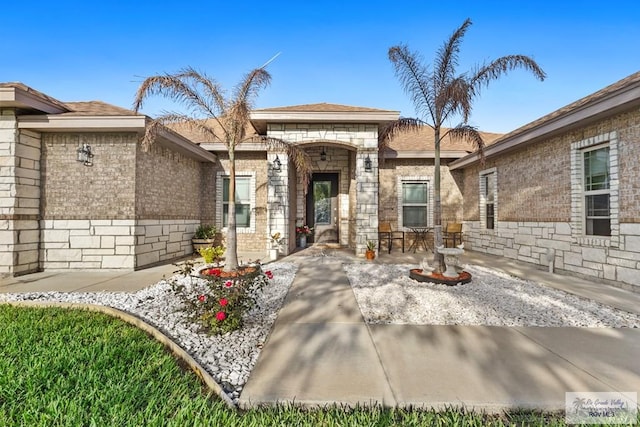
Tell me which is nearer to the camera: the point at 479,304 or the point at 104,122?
the point at 479,304

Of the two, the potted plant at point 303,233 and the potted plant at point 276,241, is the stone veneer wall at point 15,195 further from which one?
the potted plant at point 303,233

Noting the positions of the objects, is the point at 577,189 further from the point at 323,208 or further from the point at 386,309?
the point at 323,208

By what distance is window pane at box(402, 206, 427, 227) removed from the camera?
9289 millimetres

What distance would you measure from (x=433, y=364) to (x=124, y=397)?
2.49 metres

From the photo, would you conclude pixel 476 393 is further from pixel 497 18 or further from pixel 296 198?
pixel 497 18

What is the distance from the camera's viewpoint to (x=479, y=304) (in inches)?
150

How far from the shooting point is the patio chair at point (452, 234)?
9078mm

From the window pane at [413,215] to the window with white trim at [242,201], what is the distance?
5.51 meters

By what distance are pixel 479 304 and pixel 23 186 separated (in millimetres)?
8944

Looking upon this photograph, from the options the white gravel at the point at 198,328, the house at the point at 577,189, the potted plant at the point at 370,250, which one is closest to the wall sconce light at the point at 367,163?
the potted plant at the point at 370,250

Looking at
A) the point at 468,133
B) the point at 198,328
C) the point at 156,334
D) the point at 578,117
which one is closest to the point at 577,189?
the point at 578,117

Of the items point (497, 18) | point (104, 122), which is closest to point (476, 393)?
point (104, 122)

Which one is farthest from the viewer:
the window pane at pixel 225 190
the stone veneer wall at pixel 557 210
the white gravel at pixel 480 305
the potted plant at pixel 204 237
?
the window pane at pixel 225 190

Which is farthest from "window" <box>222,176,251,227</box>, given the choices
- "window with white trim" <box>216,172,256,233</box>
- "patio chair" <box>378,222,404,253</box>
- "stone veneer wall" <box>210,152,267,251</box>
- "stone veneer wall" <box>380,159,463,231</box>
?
"stone veneer wall" <box>380,159,463,231</box>
